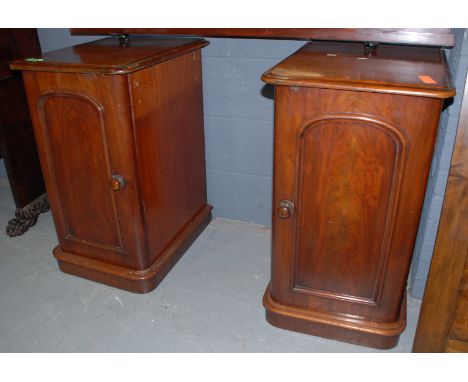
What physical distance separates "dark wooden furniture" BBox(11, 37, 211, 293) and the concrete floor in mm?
97

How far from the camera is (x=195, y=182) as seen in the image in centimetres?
216

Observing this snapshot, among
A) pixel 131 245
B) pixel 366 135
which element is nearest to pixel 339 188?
pixel 366 135

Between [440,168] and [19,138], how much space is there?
1.92m

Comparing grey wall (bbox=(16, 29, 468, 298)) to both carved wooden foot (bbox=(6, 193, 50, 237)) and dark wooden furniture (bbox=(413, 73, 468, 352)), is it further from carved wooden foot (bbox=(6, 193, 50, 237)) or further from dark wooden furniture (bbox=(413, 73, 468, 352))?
carved wooden foot (bbox=(6, 193, 50, 237))

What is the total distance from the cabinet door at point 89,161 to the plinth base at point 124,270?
0.12 ft

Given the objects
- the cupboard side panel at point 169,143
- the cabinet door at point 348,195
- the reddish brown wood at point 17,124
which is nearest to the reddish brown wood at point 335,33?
the cupboard side panel at point 169,143

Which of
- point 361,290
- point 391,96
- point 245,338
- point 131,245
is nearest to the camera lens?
point 391,96

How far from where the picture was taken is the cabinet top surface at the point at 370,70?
1.16 metres

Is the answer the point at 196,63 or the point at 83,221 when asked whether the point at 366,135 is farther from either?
the point at 83,221

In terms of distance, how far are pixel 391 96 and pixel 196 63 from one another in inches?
39.9

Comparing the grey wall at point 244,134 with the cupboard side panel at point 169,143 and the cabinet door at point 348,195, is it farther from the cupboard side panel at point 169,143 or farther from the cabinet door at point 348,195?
the cabinet door at point 348,195

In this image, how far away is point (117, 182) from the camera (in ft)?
5.41

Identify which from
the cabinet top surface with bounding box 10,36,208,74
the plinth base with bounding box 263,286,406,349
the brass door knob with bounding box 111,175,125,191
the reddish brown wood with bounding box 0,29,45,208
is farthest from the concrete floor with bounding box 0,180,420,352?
the cabinet top surface with bounding box 10,36,208,74

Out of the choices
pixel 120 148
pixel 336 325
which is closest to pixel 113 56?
pixel 120 148
